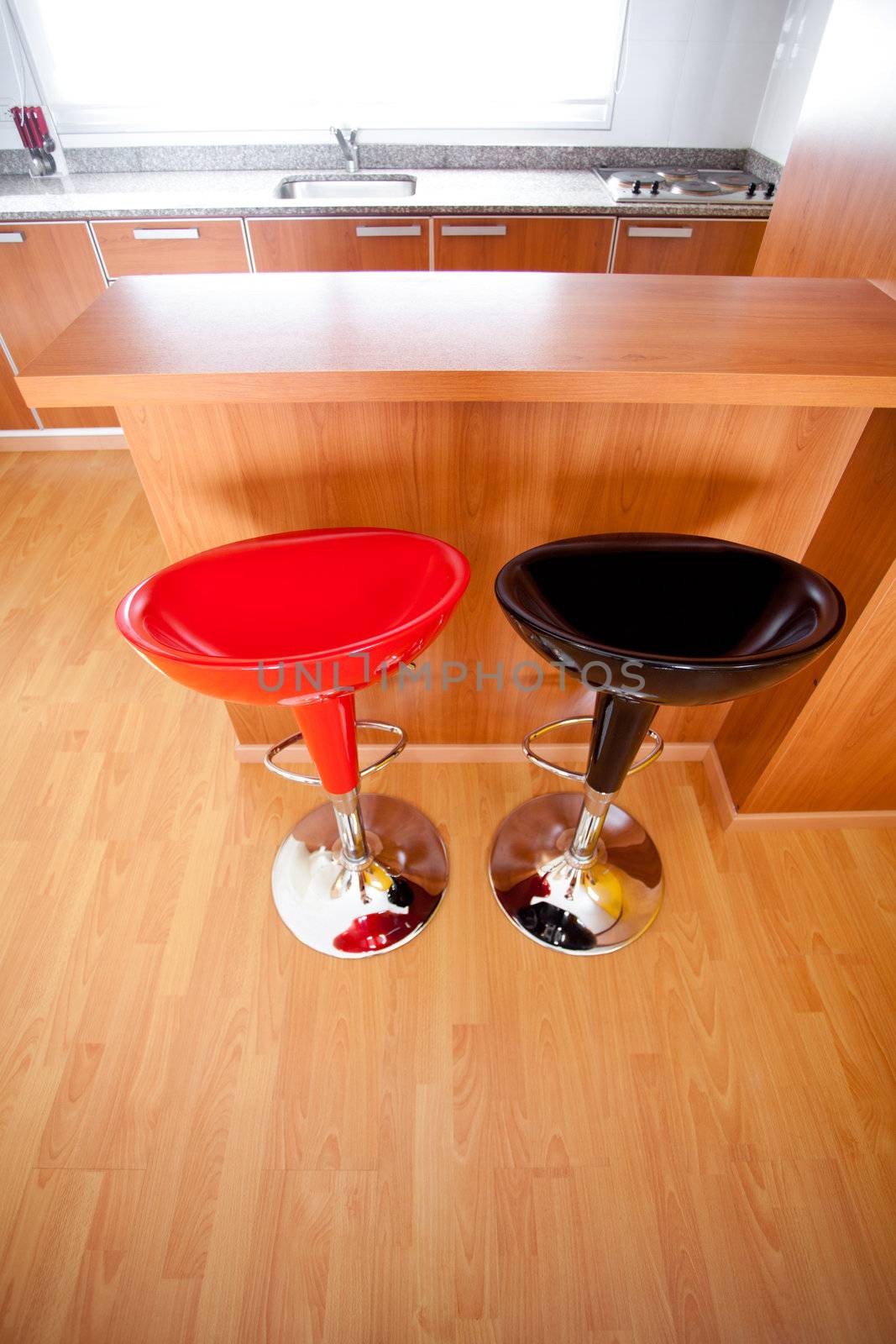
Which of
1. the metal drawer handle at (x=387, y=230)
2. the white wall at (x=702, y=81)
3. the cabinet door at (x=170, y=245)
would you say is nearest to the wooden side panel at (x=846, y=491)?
the metal drawer handle at (x=387, y=230)

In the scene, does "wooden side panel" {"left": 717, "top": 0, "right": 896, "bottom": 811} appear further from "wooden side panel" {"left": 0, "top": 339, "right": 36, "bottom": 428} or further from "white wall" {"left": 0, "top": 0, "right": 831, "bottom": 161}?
"wooden side panel" {"left": 0, "top": 339, "right": 36, "bottom": 428}

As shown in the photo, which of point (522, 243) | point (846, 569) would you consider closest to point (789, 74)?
point (522, 243)

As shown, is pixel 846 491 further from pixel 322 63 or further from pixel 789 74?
pixel 322 63

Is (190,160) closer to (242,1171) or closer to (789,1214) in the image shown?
(242,1171)

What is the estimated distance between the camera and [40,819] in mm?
1735

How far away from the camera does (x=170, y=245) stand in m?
Result: 2.59

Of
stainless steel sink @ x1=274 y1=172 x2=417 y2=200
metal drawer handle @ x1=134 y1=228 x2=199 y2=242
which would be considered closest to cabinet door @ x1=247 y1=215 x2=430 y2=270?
metal drawer handle @ x1=134 y1=228 x2=199 y2=242

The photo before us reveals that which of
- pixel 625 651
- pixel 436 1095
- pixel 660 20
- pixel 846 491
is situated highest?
pixel 660 20

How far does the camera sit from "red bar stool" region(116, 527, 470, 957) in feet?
2.96

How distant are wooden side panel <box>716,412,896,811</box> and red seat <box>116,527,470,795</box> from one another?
2.53 ft

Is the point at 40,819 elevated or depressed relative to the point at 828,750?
depressed

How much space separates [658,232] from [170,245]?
1829mm

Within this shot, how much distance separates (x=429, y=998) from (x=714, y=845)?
784mm

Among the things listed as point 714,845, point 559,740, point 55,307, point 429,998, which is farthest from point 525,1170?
point 55,307
